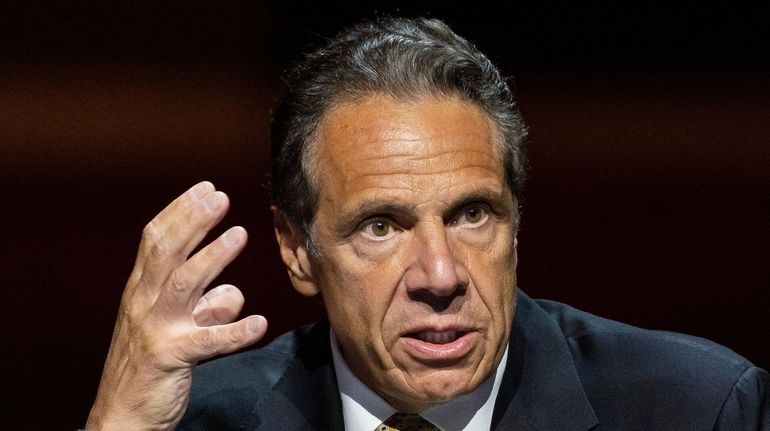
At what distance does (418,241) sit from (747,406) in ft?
2.37

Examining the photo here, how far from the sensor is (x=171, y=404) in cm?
233

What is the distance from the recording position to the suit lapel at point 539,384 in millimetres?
2445

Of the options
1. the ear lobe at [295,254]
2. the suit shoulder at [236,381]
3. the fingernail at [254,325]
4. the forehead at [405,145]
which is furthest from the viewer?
the suit shoulder at [236,381]

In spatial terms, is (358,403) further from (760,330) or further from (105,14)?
(105,14)

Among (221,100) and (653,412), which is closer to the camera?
(653,412)

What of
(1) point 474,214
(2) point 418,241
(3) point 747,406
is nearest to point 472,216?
(1) point 474,214

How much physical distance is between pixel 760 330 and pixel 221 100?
2.07m

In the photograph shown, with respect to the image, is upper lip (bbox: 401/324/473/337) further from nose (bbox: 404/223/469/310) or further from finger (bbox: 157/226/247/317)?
finger (bbox: 157/226/247/317)

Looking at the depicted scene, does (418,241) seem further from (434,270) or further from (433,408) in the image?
(433,408)

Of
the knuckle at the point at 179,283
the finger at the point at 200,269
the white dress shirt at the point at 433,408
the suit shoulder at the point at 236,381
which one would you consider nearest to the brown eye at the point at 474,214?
the white dress shirt at the point at 433,408

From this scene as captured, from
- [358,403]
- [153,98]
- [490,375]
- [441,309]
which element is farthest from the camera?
[153,98]

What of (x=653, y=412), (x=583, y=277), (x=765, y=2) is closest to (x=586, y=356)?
(x=653, y=412)

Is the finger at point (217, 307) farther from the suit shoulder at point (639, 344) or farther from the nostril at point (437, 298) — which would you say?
the suit shoulder at point (639, 344)

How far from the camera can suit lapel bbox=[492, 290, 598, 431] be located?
2.45 metres
